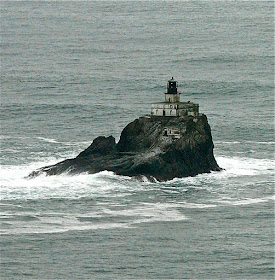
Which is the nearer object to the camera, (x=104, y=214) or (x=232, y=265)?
(x=232, y=265)

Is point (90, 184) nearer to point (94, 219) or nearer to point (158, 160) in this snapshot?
point (158, 160)

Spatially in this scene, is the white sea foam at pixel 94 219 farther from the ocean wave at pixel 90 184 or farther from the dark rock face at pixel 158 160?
the dark rock face at pixel 158 160

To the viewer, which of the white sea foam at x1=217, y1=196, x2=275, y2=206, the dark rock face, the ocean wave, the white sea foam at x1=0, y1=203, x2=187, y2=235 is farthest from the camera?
the dark rock face

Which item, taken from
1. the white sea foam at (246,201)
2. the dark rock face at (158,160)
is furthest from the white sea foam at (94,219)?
the dark rock face at (158,160)

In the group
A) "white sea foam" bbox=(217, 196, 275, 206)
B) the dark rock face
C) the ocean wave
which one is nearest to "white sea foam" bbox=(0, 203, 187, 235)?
"white sea foam" bbox=(217, 196, 275, 206)

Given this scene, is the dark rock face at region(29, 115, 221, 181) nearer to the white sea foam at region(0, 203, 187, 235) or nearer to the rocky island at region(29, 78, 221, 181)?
the rocky island at region(29, 78, 221, 181)

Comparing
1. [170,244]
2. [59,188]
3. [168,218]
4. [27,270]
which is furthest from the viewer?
[59,188]

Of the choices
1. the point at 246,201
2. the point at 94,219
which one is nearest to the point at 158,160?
the point at 246,201

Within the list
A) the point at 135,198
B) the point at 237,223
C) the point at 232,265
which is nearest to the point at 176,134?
the point at 135,198

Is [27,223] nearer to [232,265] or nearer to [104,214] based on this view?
[104,214]

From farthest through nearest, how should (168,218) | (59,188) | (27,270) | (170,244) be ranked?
(59,188), (168,218), (170,244), (27,270)

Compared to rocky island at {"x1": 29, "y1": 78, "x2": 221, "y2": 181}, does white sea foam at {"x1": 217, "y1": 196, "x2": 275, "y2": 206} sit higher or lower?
lower
